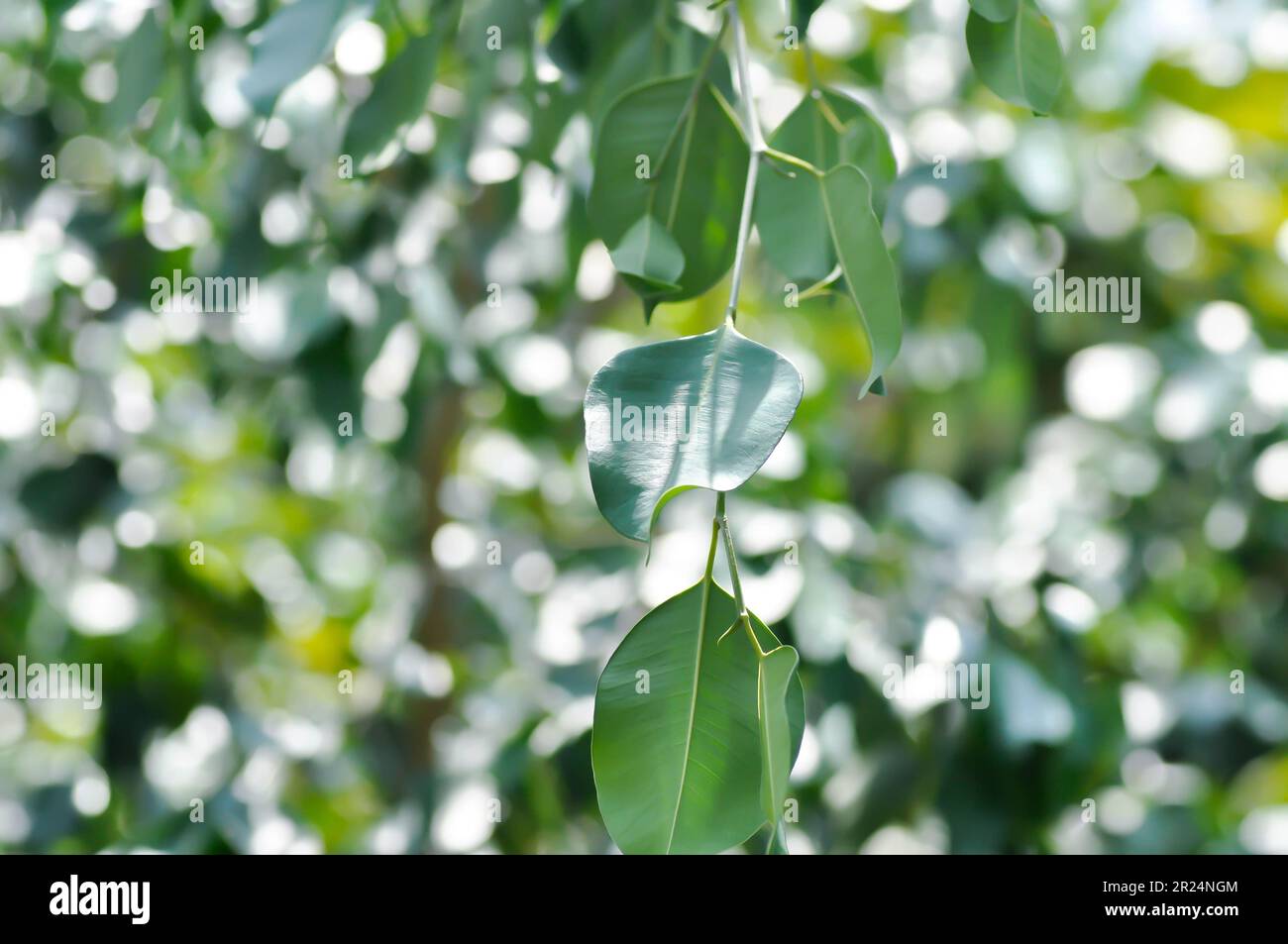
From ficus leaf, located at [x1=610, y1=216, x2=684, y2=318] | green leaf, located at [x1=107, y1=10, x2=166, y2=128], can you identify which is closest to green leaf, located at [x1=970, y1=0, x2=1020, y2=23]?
ficus leaf, located at [x1=610, y1=216, x2=684, y2=318]

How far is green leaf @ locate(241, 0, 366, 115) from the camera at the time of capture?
0.44m

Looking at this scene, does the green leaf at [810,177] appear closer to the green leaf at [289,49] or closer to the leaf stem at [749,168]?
the leaf stem at [749,168]

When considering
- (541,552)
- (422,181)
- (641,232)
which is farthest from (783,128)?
(541,552)

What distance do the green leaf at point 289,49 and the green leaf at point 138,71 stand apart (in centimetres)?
14

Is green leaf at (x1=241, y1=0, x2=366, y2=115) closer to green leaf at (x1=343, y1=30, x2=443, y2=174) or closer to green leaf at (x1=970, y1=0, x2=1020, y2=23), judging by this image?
green leaf at (x1=343, y1=30, x2=443, y2=174)

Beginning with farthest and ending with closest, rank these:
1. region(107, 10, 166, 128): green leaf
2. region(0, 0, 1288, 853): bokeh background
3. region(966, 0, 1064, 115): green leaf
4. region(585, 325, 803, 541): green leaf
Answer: region(0, 0, 1288, 853): bokeh background, region(107, 10, 166, 128): green leaf, region(966, 0, 1064, 115): green leaf, region(585, 325, 803, 541): green leaf

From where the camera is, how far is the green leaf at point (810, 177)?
377 mm

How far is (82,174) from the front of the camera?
110 cm

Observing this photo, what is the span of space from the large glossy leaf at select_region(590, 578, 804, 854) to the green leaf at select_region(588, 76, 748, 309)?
0.13 metres

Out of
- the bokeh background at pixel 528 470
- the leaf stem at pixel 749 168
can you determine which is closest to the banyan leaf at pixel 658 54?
the bokeh background at pixel 528 470

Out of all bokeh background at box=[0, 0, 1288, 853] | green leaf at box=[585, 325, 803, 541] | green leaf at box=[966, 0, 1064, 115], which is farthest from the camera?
bokeh background at box=[0, 0, 1288, 853]

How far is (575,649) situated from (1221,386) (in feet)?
1.93

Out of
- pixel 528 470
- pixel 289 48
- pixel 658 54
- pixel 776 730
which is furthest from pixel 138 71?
pixel 528 470
